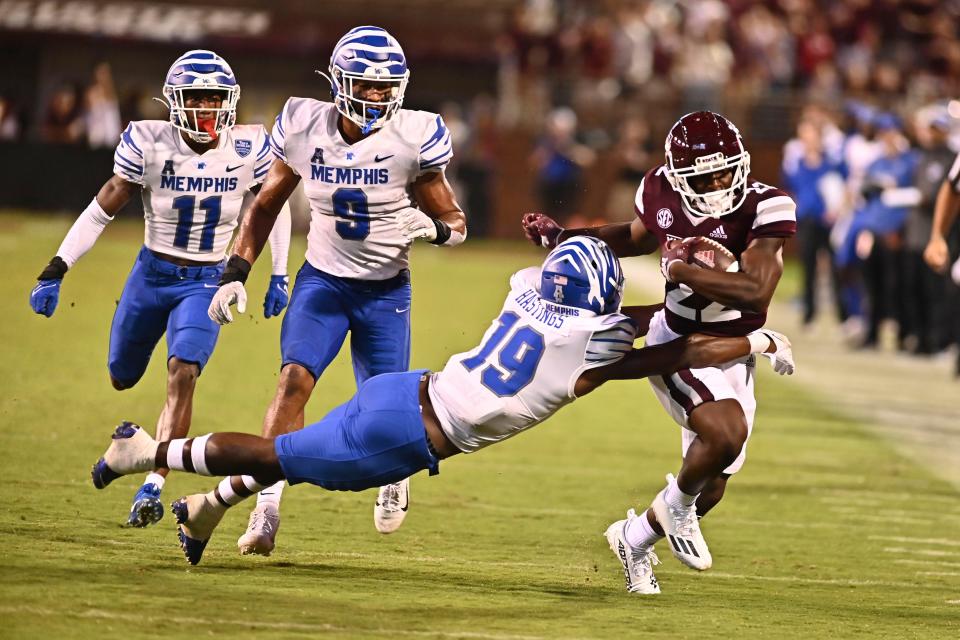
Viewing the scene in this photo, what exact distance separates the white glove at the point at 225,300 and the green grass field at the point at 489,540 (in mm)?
852

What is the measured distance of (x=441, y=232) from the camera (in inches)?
229

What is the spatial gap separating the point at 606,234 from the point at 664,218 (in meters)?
0.28

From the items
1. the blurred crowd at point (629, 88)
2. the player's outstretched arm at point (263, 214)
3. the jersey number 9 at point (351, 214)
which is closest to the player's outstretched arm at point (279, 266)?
the player's outstretched arm at point (263, 214)

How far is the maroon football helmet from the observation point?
17.6 feet

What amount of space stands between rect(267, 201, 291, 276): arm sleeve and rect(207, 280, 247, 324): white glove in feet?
1.93

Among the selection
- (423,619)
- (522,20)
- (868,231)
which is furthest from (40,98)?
(423,619)

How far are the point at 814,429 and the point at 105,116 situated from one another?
1433 centimetres

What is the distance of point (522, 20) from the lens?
77.9 feet

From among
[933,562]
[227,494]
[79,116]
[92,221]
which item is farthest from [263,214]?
[79,116]

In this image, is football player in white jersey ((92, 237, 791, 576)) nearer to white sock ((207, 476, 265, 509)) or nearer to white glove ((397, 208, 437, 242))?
white sock ((207, 476, 265, 509))

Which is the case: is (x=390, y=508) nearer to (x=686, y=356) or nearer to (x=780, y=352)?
(x=686, y=356)

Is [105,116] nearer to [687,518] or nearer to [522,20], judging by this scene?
[522,20]

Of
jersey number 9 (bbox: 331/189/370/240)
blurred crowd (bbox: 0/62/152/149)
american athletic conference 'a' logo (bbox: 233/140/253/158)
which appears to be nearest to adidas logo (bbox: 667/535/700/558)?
jersey number 9 (bbox: 331/189/370/240)

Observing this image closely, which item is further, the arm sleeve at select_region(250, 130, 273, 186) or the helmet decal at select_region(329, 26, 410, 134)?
the arm sleeve at select_region(250, 130, 273, 186)
